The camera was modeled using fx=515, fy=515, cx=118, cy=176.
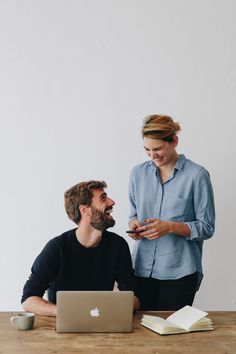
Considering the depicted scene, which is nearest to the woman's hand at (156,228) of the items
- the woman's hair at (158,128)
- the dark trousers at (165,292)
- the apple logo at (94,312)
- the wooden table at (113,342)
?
the dark trousers at (165,292)

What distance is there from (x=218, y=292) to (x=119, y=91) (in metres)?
1.55

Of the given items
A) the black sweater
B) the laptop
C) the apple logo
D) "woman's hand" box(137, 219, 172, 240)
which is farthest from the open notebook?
"woman's hand" box(137, 219, 172, 240)

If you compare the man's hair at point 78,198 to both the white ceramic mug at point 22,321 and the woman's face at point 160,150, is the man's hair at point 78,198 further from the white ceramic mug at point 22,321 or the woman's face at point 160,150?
the white ceramic mug at point 22,321

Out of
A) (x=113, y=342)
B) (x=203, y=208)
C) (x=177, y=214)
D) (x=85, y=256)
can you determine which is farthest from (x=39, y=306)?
(x=203, y=208)

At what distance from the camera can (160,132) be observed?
269cm

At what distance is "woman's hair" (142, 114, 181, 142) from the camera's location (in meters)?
2.69

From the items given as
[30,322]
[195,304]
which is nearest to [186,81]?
[195,304]

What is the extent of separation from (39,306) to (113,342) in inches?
19.8

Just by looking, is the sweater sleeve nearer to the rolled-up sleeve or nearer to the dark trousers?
the dark trousers

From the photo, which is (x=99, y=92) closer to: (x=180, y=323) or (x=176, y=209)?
(x=176, y=209)

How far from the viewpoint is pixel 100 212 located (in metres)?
2.64

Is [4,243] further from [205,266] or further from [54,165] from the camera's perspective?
[205,266]

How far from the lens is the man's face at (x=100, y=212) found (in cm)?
262

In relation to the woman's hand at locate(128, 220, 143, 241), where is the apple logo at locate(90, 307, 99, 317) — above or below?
below
